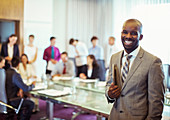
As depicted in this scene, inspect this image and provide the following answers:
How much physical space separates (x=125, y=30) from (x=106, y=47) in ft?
16.5

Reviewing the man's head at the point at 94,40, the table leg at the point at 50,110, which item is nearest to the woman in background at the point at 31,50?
the man's head at the point at 94,40

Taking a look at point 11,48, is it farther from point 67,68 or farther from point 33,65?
point 67,68

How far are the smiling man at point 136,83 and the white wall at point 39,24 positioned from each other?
13.8ft

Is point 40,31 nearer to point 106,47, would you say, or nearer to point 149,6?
point 106,47

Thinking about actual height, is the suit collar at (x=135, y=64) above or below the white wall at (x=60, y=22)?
below

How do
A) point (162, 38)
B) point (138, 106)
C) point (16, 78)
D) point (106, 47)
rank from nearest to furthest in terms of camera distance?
point (138, 106), point (16, 78), point (162, 38), point (106, 47)

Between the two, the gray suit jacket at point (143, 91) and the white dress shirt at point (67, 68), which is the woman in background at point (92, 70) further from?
the gray suit jacket at point (143, 91)

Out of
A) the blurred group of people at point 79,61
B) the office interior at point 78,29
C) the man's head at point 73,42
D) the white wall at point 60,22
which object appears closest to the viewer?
the office interior at point 78,29

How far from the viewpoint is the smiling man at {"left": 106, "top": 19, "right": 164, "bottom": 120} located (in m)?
1.58

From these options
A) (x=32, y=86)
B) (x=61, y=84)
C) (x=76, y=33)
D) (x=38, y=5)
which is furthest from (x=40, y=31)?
(x=32, y=86)

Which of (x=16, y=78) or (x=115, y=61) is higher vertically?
(x=115, y=61)

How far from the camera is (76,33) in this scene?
7.05m

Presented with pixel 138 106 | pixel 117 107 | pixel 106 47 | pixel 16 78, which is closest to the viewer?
pixel 138 106

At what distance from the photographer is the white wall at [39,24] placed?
19.2 ft
